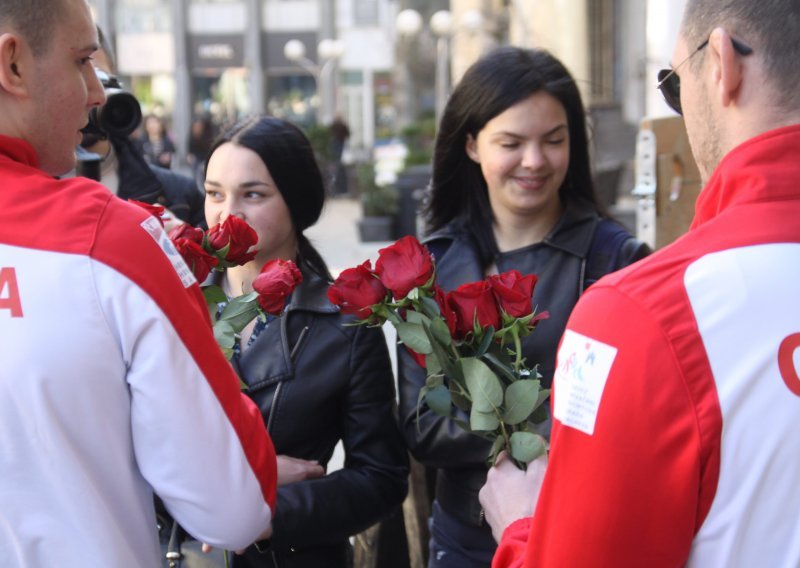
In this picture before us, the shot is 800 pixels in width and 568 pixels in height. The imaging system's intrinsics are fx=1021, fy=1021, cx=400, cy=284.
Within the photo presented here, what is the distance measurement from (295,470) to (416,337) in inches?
21.1

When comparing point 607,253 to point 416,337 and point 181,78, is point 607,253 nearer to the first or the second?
point 416,337

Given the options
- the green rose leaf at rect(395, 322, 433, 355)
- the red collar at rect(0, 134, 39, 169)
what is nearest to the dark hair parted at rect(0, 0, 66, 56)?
the red collar at rect(0, 134, 39, 169)

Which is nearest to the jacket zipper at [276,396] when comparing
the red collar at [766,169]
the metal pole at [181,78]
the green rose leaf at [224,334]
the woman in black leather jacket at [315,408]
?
the woman in black leather jacket at [315,408]

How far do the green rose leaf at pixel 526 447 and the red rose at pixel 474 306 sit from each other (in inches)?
8.0

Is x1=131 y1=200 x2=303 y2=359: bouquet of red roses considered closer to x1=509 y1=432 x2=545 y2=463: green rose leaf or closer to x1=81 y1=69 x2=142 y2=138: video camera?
x1=509 y1=432 x2=545 y2=463: green rose leaf

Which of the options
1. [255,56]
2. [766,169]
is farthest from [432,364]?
[255,56]

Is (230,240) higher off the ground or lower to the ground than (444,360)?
higher

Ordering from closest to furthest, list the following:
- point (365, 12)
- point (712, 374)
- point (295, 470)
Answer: point (712, 374)
point (295, 470)
point (365, 12)

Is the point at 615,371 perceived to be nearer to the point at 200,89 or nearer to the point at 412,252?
the point at 412,252

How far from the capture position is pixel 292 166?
256cm

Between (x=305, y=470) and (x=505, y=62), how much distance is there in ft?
3.91

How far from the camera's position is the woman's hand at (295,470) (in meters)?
2.12

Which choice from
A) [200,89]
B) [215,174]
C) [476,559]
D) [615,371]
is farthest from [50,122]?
[200,89]

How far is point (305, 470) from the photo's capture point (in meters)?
2.16
